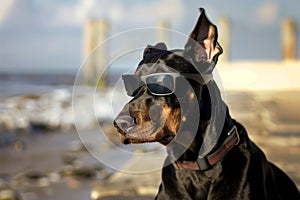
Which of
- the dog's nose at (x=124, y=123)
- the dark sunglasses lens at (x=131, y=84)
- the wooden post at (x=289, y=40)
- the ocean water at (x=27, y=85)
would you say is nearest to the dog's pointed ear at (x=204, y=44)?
Answer: the dark sunglasses lens at (x=131, y=84)

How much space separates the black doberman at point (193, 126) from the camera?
8.41 ft

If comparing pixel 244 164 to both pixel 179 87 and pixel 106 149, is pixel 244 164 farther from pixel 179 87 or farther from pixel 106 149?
pixel 106 149

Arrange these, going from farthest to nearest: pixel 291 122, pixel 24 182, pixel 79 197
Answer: pixel 291 122, pixel 24 182, pixel 79 197

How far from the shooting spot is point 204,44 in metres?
2.82

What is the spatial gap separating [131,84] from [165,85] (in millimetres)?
173

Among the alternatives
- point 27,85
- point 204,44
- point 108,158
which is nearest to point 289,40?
point 108,158

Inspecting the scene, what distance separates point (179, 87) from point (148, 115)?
0.79ft

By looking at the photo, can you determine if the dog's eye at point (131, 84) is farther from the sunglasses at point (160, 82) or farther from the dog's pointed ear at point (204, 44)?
the dog's pointed ear at point (204, 44)

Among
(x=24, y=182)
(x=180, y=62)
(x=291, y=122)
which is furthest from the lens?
(x=291, y=122)

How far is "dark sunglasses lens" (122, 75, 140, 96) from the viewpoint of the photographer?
8.80ft

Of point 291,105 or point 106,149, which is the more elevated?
point 291,105

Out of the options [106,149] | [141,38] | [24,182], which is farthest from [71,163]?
[141,38]

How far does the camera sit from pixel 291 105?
30.8 feet

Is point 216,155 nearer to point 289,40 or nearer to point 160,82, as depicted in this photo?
point 160,82
